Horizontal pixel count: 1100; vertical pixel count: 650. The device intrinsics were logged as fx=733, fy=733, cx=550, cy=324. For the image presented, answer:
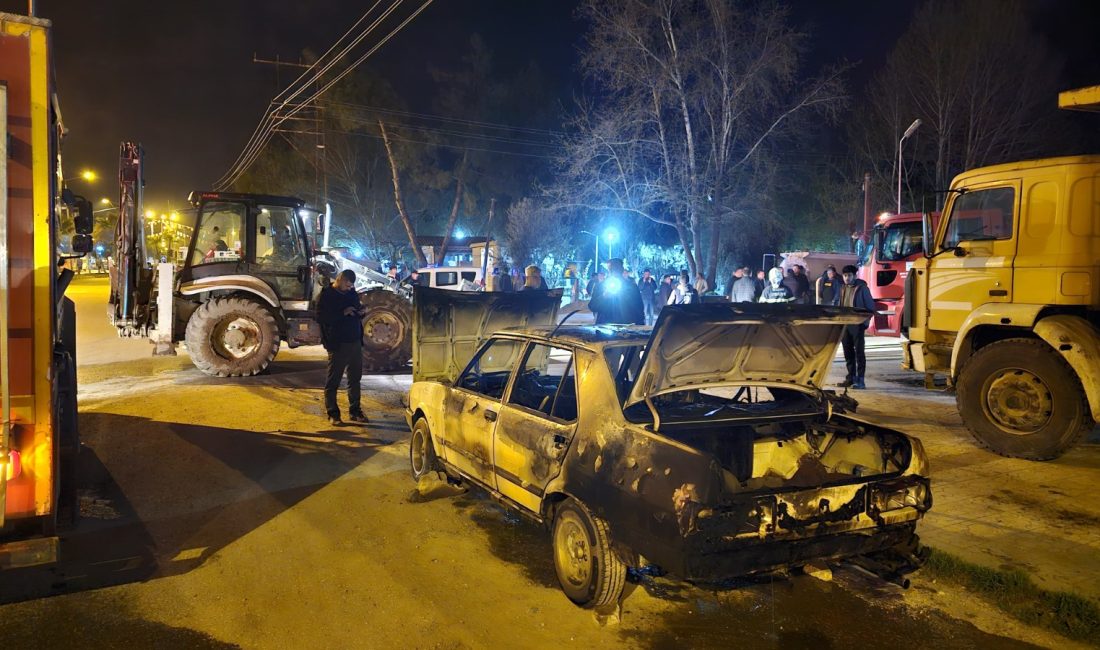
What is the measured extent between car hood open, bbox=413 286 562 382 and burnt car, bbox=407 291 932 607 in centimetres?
289

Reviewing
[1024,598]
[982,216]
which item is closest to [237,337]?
[982,216]

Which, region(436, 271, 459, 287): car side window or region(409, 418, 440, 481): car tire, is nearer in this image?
region(409, 418, 440, 481): car tire

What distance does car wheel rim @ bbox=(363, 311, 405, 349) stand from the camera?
13.0m

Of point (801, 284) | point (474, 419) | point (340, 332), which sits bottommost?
point (474, 419)

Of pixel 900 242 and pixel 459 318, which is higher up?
pixel 900 242

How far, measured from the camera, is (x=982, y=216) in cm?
769

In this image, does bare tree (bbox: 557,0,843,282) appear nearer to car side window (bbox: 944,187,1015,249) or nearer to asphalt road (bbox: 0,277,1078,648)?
car side window (bbox: 944,187,1015,249)

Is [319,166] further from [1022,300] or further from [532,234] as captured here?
[1022,300]

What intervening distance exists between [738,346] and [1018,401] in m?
4.57

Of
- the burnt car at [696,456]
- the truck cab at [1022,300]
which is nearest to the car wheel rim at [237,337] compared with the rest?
the burnt car at [696,456]

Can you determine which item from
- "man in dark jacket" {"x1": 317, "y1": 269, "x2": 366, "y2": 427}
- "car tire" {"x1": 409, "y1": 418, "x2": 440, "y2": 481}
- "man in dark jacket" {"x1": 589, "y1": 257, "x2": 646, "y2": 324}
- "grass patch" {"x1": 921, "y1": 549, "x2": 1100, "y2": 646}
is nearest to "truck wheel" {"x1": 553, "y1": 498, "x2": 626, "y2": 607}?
"car tire" {"x1": 409, "y1": 418, "x2": 440, "y2": 481}

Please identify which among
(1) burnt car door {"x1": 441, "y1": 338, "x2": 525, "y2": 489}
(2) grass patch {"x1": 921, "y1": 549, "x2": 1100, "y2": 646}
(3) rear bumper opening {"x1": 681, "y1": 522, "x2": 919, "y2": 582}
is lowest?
(2) grass patch {"x1": 921, "y1": 549, "x2": 1100, "y2": 646}

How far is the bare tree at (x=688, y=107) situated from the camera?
926 inches

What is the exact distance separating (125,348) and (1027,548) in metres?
17.1
